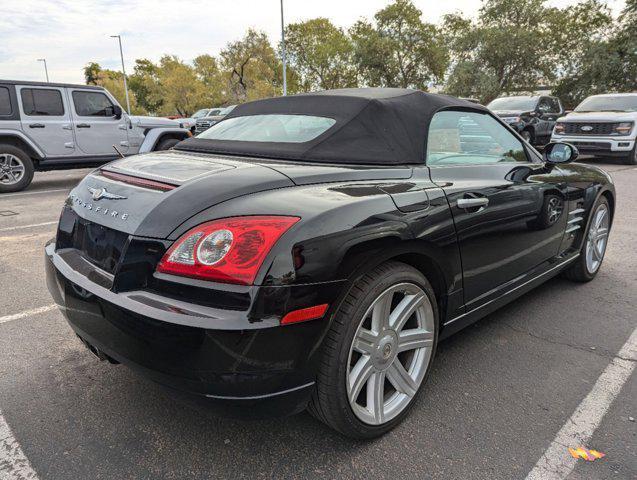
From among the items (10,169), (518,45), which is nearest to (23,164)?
(10,169)

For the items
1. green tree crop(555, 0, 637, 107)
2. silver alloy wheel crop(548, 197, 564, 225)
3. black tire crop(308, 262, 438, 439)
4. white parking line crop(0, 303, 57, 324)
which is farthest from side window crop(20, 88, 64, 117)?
green tree crop(555, 0, 637, 107)

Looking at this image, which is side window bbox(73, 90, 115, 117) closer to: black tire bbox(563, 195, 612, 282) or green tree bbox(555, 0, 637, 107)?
black tire bbox(563, 195, 612, 282)

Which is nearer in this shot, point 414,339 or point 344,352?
point 344,352

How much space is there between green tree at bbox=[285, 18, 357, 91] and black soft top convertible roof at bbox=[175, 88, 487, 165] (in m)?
46.7

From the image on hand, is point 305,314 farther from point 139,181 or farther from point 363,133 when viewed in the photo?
point 363,133

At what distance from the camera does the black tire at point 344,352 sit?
1812 mm

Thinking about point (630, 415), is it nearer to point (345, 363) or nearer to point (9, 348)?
point (345, 363)

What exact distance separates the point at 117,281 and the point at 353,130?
1.37 metres

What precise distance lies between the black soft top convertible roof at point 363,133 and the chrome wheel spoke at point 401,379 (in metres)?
0.97

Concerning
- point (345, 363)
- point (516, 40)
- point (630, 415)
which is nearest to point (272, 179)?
point (345, 363)

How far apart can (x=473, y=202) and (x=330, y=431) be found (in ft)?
4.28

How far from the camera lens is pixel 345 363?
6.06 feet

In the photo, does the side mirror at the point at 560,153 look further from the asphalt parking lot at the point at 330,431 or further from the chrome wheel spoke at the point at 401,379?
the chrome wheel spoke at the point at 401,379

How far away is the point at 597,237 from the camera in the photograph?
410 cm
